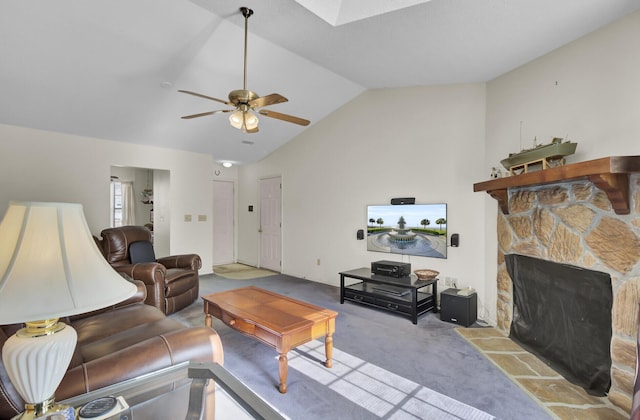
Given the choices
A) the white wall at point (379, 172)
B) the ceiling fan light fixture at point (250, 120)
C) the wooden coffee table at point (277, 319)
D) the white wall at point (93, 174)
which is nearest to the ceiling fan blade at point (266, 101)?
the ceiling fan light fixture at point (250, 120)

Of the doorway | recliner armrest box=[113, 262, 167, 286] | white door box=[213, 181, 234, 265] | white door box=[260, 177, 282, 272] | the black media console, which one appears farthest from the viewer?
white door box=[213, 181, 234, 265]

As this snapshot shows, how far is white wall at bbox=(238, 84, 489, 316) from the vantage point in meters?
3.74

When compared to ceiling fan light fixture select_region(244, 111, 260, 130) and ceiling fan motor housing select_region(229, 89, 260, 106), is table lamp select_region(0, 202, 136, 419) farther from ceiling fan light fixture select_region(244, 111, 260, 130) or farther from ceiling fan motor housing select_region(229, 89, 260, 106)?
ceiling fan light fixture select_region(244, 111, 260, 130)

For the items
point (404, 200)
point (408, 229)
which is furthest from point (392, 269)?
point (404, 200)

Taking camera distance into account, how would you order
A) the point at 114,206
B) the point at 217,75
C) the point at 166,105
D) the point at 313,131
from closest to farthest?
the point at 217,75 < the point at 166,105 < the point at 313,131 < the point at 114,206

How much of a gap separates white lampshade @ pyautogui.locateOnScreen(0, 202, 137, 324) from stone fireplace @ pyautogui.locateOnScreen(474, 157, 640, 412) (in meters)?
2.62

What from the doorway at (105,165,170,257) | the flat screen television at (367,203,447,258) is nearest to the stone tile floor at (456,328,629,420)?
the flat screen television at (367,203,447,258)

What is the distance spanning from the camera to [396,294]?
377cm

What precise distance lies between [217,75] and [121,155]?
2.39m

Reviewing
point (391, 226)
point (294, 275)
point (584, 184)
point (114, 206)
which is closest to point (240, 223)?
point (294, 275)

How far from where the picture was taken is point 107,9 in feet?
8.68

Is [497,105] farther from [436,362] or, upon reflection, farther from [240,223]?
[240,223]

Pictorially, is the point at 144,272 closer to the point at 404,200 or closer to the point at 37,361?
the point at 37,361

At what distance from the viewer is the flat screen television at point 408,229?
12.9ft
